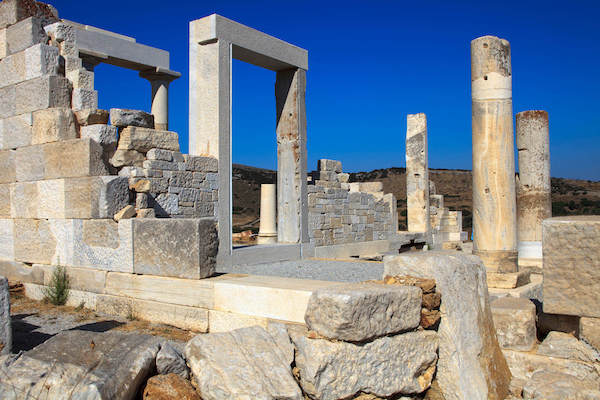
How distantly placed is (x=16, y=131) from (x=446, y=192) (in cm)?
4602

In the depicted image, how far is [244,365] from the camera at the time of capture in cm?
371

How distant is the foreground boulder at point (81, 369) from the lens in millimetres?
3258

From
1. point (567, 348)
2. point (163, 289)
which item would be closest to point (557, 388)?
point (567, 348)

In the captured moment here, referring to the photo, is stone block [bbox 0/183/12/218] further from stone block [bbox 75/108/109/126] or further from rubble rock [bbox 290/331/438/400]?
rubble rock [bbox 290/331/438/400]

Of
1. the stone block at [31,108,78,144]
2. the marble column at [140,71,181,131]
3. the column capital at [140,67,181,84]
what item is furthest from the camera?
the marble column at [140,71,181,131]

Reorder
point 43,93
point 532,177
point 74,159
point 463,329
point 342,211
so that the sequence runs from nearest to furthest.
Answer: point 463,329 < point 74,159 < point 43,93 < point 532,177 < point 342,211

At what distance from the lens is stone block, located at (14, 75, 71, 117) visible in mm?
7484

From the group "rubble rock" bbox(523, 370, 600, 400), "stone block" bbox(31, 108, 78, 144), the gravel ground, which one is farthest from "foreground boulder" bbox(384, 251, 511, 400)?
"stone block" bbox(31, 108, 78, 144)

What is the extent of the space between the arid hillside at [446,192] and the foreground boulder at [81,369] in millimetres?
A: 22109

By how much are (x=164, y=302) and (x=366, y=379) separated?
2909 millimetres

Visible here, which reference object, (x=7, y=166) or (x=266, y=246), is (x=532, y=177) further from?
(x=7, y=166)

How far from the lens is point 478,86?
7.29 meters

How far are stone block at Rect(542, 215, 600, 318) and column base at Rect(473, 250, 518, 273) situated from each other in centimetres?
263

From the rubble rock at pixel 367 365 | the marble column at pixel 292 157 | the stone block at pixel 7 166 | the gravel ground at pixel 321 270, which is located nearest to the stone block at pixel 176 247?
the rubble rock at pixel 367 365
